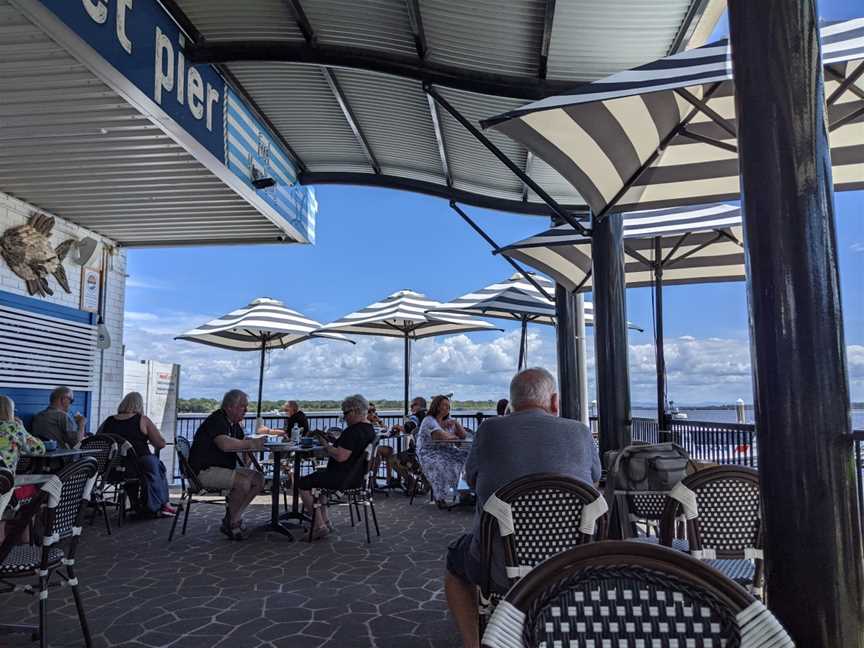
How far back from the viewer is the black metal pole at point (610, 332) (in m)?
4.80

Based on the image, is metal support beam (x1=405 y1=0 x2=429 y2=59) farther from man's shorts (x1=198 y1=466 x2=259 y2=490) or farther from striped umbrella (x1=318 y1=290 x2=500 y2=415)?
striped umbrella (x1=318 y1=290 x2=500 y2=415)

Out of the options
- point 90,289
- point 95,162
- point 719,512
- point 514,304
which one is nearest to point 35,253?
point 90,289

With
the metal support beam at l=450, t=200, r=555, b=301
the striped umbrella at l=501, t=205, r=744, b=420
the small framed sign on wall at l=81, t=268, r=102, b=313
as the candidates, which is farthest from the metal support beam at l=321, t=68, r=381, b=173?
the small framed sign on wall at l=81, t=268, r=102, b=313

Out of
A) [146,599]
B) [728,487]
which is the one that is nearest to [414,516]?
[146,599]

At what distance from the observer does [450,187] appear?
940cm

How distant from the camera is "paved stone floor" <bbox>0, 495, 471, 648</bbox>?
3.43 meters

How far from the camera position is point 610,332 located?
4906 mm

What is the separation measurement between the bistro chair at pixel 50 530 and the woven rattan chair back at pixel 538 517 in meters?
1.99

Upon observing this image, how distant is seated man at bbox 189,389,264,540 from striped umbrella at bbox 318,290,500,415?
440 centimetres

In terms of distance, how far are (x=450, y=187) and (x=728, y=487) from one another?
7.45m

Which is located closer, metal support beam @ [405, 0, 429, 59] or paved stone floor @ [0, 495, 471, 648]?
paved stone floor @ [0, 495, 471, 648]

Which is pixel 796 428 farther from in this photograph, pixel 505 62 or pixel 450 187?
pixel 450 187

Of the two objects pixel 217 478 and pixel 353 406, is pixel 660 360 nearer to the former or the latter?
pixel 353 406

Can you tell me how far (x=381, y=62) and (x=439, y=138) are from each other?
6.77 ft
